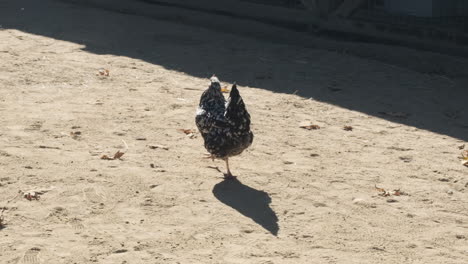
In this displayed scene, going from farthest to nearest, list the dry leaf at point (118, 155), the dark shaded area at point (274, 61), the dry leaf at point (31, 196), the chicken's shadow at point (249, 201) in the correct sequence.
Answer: the dark shaded area at point (274, 61)
the dry leaf at point (118, 155)
the dry leaf at point (31, 196)
the chicken's shadow at point (249, 201)

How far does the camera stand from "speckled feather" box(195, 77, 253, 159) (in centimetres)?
689

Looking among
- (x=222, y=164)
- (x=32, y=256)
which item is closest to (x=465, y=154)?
(x=222, y=164)

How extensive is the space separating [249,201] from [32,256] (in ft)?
6.32

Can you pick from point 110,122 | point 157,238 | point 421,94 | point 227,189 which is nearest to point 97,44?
point 110,122

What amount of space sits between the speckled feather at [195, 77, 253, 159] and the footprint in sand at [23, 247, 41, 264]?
195 centimetres

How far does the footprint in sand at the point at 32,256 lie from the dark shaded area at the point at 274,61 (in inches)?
185

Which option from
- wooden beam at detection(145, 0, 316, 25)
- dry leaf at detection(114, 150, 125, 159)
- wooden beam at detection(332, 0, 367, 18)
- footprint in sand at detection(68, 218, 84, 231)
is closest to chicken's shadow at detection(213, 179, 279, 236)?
dry leaf at detection(114, 150, 125, 159)

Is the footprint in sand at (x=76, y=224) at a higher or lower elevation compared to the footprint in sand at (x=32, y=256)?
higher

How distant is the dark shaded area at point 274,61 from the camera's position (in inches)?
374

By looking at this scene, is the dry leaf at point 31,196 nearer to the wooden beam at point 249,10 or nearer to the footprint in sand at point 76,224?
the footprint in sand at point 76,224

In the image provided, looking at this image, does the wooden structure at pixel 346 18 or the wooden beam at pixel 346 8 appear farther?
the wooden beam at pixel 346 8

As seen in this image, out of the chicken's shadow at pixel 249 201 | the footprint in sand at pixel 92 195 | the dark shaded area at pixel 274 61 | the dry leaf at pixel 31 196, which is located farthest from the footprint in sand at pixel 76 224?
the dark shaded area at pixel 274 61

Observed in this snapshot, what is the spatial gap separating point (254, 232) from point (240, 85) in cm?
435

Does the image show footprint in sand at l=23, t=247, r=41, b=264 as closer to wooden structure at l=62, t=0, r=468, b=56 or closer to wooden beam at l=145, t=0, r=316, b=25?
wooden structure at l=62, t=0, r=468, b=56
